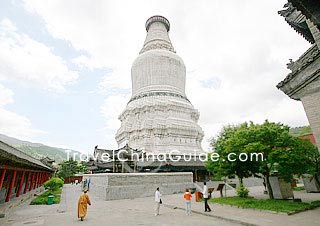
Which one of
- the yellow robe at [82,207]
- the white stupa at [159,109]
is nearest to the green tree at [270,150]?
the yellow robe at [82,207]

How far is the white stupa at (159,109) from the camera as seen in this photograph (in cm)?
3462

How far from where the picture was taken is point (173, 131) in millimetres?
34750

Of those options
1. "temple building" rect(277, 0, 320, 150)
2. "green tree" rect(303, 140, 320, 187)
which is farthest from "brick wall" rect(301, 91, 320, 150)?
"green tree" rect(303, 140, 320, 187)

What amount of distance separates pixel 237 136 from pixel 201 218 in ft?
19.4

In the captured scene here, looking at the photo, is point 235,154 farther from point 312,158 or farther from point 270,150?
point 312,158

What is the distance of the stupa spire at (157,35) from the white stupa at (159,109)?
0.77ft

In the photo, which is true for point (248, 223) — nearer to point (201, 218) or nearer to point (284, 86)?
point (201, 218)

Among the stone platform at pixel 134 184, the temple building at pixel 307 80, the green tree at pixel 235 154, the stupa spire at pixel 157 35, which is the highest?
the stupa spire at pixel 157 35

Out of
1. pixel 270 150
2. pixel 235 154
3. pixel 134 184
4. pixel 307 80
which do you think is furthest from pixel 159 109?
pixel 307 80

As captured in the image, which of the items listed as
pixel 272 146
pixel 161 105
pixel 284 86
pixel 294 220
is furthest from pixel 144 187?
pixel 161 105

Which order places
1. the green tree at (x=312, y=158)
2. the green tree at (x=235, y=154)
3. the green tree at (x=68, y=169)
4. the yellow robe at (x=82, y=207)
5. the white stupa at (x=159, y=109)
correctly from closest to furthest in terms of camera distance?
1. the yellow robe at (x=82, y=207)
2. the green tree at (x=312, y=158)
3. the green tree at (x=235, y=154)
4. the white stupa at (x=159, y=109)
5. the green tree at (x=68, y=169)

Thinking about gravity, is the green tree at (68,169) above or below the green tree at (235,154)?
above

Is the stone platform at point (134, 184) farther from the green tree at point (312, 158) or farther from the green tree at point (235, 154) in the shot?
→ the green tree at point (312, 158)

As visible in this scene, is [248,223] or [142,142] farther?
[142,142]
